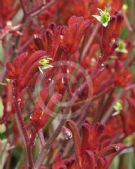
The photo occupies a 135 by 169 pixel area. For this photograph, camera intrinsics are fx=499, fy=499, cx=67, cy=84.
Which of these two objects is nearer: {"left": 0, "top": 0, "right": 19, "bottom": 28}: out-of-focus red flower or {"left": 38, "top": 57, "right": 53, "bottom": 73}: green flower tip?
{"left": 38, "top": 57, "right": 53, "bottom": 73}: green flower tip

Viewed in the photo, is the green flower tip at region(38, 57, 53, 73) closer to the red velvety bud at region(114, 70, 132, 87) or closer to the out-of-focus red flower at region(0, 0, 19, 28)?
the red velvety bud at region(114, 70, 132, 87)

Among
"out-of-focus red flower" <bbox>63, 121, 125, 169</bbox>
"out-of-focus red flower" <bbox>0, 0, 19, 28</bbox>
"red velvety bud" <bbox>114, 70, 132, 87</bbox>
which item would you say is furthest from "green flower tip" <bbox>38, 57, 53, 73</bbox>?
"out-of-focus red flower" <bbox>0, 0, 19, 28</bbox>

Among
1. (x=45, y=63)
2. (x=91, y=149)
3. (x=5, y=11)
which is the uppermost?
(x=5, y=11)

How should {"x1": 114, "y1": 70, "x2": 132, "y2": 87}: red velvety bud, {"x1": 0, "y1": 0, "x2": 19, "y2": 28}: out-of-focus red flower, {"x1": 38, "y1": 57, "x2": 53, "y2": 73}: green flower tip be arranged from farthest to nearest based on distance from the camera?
{"x1": 0, "y1": 0, "x2": 19, "y2": 28}: out-of-focus red flower
{"x1": 114, "y1": 70, "x2": 132, "y2": 87}: red velvety bud
{"x1": 38, "y1": 57, "x2": 53, "y2": 73}: green flower tip

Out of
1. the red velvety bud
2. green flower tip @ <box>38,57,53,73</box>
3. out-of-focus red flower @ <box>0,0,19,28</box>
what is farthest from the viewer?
out-of-focus red flower @ <box>0,0,19,28</box>

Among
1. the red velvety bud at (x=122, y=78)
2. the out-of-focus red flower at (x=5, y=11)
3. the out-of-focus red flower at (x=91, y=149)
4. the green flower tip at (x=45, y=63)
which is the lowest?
the out-of-focus red flower at (x=91, y=149)

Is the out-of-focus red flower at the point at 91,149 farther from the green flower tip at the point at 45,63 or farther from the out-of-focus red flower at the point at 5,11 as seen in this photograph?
the out-of-focus red flower at the point at 5,11

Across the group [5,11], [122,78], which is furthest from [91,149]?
[5,11]

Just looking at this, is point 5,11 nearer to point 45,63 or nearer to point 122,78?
point 122,78

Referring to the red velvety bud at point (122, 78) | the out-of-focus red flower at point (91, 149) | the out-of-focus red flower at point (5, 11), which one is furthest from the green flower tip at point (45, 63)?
the out-of-focus red flower at point (5, 11)

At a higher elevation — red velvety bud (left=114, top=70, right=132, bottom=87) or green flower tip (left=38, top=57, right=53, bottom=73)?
green flower tip (left=38, top=57, right=53, bottom=73)

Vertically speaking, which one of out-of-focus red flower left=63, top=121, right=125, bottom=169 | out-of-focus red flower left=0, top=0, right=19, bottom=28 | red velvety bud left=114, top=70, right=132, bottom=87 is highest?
out-of-focus red flower left=0, top=0, right=19, bottom=28

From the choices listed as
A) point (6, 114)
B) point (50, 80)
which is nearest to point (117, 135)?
point (6, 114)
